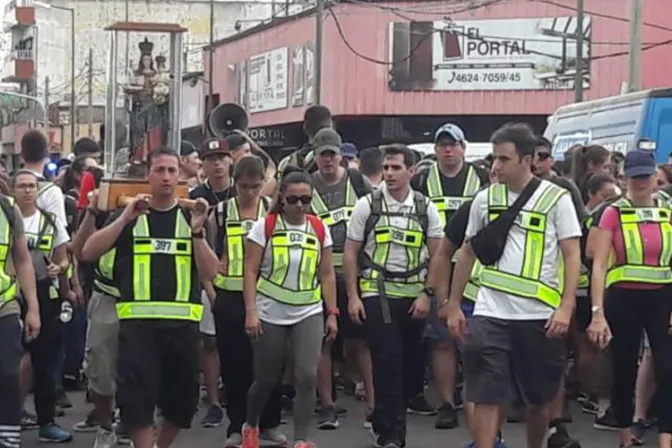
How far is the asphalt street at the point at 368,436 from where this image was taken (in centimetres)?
1055

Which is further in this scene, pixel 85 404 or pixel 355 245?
pixel 85 404

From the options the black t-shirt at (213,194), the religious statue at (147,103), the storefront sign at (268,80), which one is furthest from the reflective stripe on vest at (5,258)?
the storefront sign at (268,80)

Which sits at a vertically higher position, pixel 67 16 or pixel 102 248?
pixel 67 16

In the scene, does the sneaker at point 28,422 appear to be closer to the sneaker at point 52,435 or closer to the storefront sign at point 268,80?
the sneaker at point 52,435

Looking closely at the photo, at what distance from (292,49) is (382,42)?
154 inches

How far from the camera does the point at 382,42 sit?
41.0m

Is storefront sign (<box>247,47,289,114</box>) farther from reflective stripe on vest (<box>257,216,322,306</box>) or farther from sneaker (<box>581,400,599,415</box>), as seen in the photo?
reflective stripe on vest (<box>257,216,322,306</box>)

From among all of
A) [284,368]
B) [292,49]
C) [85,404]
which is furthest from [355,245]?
[292,49]

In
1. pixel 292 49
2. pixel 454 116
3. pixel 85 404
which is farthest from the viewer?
pixel 292 49

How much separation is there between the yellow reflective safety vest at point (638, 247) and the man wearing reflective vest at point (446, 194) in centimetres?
151

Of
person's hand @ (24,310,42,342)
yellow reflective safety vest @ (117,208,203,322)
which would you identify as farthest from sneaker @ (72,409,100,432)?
yellow reflective safety vest @ (117,208,203,322)

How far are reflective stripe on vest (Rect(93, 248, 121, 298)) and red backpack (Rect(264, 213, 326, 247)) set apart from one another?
1.02 m

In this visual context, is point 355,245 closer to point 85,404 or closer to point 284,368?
point 284,368

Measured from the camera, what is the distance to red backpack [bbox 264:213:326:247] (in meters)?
9.57
